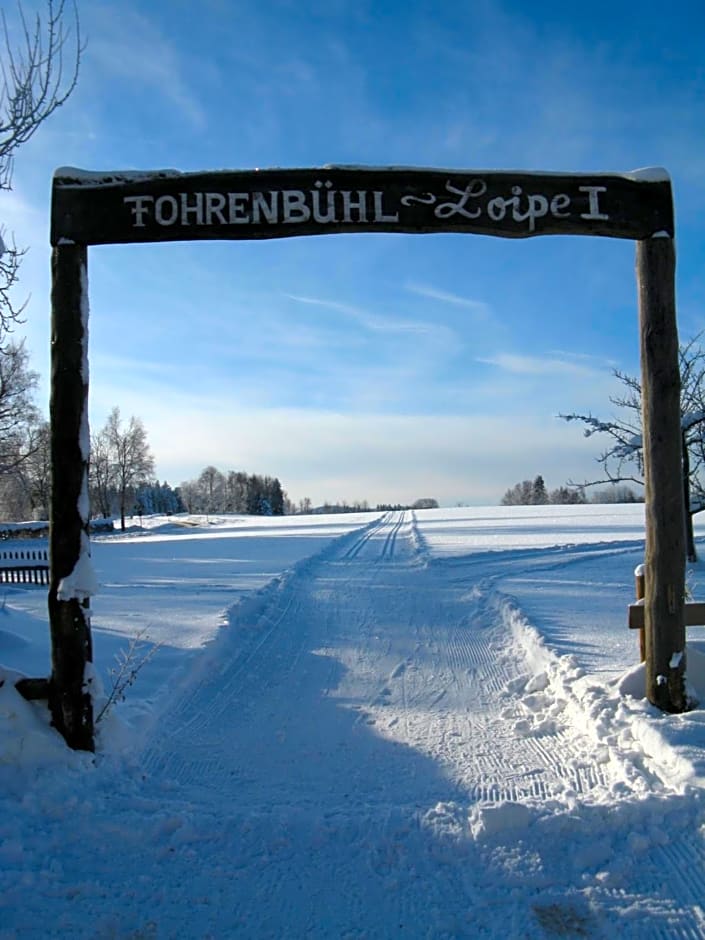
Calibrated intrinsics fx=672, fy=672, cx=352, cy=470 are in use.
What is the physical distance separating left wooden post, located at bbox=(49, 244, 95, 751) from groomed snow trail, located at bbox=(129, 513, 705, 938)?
0.75m

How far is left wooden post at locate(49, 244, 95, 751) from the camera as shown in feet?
14.5

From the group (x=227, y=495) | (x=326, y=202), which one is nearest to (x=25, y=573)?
(x=326, y=202)

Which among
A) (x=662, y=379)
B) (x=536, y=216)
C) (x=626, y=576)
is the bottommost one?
(x=626, y=576)

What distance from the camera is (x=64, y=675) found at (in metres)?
4.40

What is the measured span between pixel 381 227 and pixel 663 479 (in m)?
2.67

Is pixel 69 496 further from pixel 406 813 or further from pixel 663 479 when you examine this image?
pixel 663 479

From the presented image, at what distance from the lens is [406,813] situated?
12.1ft

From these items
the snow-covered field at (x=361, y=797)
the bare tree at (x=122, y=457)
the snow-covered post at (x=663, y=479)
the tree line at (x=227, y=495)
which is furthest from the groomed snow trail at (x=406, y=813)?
the tree line at (x=227, y=495)

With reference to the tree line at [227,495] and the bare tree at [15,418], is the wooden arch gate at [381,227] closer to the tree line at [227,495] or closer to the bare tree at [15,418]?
the bare tree at [15,418]

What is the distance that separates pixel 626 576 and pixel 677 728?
10.7 meters

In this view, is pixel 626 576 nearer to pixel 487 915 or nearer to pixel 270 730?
pixel 270 730

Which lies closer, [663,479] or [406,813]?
[406,813]

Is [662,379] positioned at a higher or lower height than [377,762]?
higher

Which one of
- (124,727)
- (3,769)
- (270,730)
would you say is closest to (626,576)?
(270,730)
